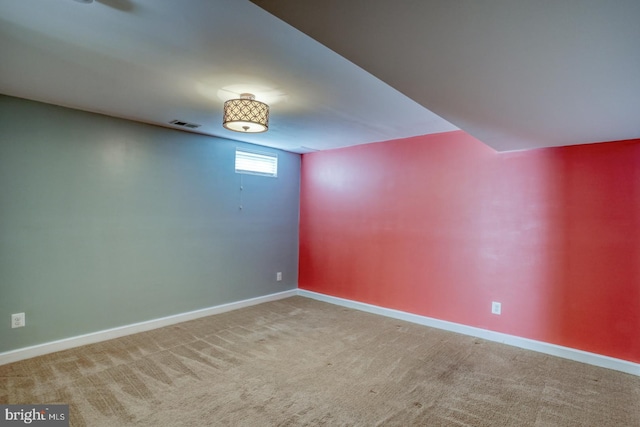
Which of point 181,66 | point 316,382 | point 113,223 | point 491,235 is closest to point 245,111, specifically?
point 181,66

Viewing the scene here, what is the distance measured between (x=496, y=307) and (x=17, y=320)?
14.5 ft

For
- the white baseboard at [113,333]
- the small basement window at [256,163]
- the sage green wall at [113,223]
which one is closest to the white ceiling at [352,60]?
the sage green wall at [113,223]

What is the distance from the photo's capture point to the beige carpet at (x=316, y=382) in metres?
2.09

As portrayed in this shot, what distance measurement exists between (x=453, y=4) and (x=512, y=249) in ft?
9.66

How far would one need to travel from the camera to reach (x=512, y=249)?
3346 millimetres

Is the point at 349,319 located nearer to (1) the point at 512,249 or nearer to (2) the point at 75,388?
(1) the point at 512,249

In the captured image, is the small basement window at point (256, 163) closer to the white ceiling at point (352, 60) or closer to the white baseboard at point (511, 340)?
the white ceiling at point (352, 60)

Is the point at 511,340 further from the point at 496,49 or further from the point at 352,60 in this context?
the point at 352,60

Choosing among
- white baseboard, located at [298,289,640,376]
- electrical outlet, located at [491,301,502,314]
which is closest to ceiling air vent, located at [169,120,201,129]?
white baseboard, located at [298,289,640,376]

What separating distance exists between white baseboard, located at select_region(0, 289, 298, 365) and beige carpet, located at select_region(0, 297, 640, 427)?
10 centimetres

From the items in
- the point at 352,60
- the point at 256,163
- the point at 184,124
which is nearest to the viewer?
the point at 352,60

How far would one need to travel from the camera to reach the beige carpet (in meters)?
2.09

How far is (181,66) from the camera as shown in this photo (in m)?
2.12

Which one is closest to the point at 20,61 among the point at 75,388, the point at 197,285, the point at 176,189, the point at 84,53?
the point at 84,53
